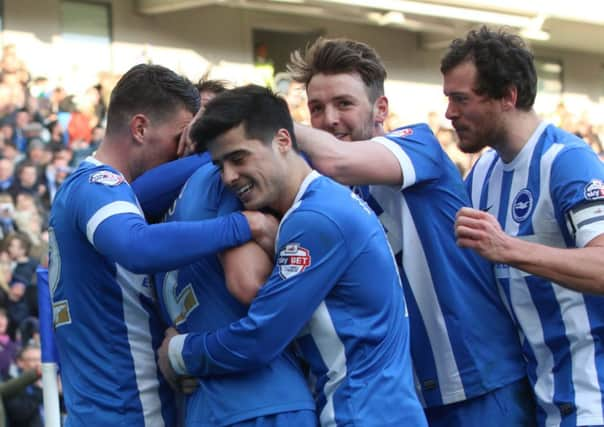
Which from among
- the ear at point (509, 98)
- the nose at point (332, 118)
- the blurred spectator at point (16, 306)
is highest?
the ear at point (509, 98)

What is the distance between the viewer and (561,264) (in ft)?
13.4

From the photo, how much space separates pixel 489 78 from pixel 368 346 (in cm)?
135

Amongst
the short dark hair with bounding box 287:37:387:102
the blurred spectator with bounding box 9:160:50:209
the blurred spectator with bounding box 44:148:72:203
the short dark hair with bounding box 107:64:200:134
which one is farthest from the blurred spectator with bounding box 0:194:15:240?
the short dark hair with bounding box 107:64:200:134

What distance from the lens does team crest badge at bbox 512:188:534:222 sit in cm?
443

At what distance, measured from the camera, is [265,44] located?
20406 millimetres

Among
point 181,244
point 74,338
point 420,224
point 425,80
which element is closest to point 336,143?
point 420,224

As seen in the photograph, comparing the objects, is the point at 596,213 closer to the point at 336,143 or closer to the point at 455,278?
the point at 455,278

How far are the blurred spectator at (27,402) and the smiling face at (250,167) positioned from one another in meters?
6.36

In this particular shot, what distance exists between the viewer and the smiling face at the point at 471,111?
4535mm

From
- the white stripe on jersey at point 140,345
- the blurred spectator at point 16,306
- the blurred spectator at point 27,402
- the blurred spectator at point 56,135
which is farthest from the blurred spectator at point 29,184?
the white stripe on jersey at point 140,345

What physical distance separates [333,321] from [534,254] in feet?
2.72

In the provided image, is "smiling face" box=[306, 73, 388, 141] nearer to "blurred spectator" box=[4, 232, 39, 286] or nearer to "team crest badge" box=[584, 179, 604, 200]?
"team crest badge" box=[584, 179, 604, 200]

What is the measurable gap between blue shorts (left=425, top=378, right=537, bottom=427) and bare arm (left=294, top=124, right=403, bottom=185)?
957 millimetres

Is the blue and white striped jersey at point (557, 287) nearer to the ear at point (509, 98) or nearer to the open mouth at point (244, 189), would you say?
the ear at point (509, 98)
